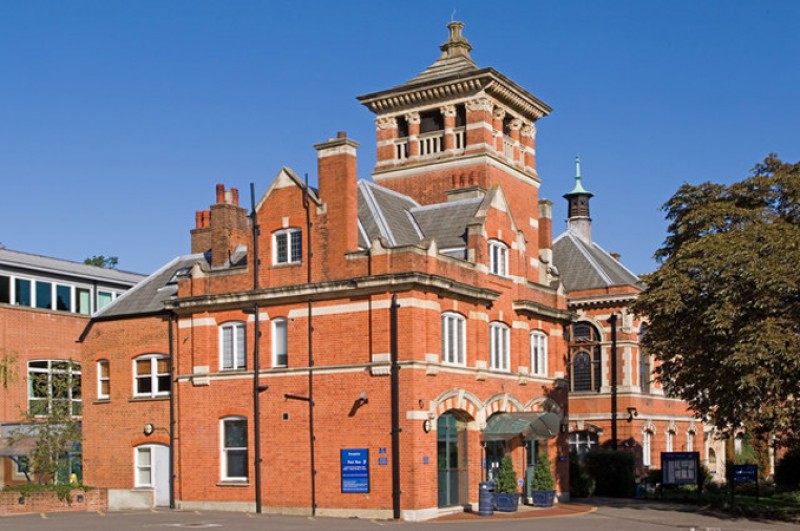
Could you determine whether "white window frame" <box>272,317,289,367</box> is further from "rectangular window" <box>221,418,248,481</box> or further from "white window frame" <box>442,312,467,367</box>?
"white window frame" <box>442,312,467,367</box>

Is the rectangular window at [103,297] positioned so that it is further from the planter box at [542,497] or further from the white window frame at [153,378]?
the planter box at [542,497]

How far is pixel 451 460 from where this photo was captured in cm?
3600

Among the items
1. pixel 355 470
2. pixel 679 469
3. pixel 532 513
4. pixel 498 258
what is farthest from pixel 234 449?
pixel 679 469

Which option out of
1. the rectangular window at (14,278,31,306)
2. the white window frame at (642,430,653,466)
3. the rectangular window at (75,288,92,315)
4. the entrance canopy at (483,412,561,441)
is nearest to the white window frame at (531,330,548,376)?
the entrance canopy at (483,412,561,441)

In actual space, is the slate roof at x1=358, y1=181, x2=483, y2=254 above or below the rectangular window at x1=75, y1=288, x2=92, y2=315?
above

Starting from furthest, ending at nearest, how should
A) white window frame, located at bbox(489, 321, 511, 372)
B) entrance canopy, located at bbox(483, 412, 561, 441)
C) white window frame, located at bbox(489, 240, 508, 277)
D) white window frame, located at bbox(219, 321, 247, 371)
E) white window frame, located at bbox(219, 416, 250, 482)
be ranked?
1. white window frame, located at bbox(489, 240, 508, 277)
2. white window frame, located at bbox(489, 321, 511, 372)
3. white window frame, located at bbox(219, 321, 247, 371)
4. white window frame, located at bbox(219, 416, 250, 482)
5. entrance canopy, located at bbox(483, 412, 561, 441)

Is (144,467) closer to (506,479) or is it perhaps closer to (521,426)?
(506,479)

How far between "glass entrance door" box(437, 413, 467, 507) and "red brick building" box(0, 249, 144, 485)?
16.0m

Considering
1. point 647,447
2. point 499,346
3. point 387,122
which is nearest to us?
point 499,346

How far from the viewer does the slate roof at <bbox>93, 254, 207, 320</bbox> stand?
134ft

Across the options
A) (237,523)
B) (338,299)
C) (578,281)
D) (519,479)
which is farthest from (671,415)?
(237,523)

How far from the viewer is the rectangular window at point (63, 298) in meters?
50.4

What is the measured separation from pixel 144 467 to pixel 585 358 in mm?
22714

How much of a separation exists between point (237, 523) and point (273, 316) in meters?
7.51
